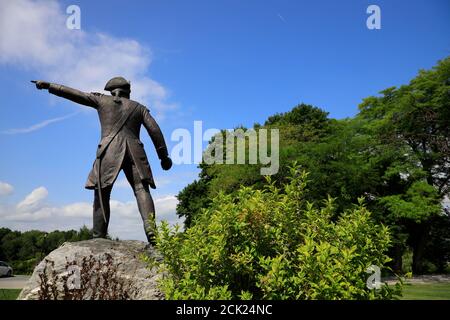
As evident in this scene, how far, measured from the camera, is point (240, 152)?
31562 millimetres

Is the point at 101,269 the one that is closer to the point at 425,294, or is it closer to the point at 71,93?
the point at 71,93

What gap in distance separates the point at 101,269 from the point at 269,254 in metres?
2.41

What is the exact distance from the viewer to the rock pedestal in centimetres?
545

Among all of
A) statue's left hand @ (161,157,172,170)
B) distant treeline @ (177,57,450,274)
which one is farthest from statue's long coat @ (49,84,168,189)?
distant treeline @ (177,57,450,274)

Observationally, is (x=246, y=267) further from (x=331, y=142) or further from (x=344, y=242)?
(x=331, y=142)

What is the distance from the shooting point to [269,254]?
15.6 feet

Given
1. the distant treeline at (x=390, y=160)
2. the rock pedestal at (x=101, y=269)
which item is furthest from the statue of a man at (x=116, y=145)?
the distant treeline at (x=390, y=160)

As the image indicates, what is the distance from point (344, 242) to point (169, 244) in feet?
6.37

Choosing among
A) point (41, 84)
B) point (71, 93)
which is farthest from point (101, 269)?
point (41, 84)

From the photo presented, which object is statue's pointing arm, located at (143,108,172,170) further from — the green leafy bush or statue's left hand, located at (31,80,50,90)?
the green leafy bush

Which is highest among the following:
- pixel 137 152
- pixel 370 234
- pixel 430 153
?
pixel 430 153

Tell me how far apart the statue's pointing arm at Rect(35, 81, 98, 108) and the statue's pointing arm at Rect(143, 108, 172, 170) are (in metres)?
0.91
